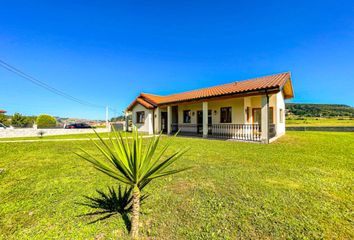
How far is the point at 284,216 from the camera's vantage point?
2701 millimetres

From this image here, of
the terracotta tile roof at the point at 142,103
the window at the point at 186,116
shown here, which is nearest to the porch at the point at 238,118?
the window at the point at 186,116

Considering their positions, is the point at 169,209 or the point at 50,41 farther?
the point at 50,41

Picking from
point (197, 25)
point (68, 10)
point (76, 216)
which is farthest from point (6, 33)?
point (76, 216)

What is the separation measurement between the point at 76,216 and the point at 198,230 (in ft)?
7.22

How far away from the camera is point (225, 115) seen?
13984mm

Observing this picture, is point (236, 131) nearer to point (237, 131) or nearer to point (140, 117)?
point (237, 131)

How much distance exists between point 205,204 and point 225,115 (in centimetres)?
1166

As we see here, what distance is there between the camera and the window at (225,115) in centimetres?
1368

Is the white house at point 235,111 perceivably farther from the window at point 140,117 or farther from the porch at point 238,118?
the window at point 140,117

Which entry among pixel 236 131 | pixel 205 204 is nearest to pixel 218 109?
pixel 236 131

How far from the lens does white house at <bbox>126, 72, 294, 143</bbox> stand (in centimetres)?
1019

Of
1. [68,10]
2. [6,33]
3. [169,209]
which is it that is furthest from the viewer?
[6,33]

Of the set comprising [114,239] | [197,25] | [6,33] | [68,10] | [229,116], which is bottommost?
[114,239]

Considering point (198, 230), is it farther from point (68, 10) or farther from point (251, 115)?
point (68, 10)
